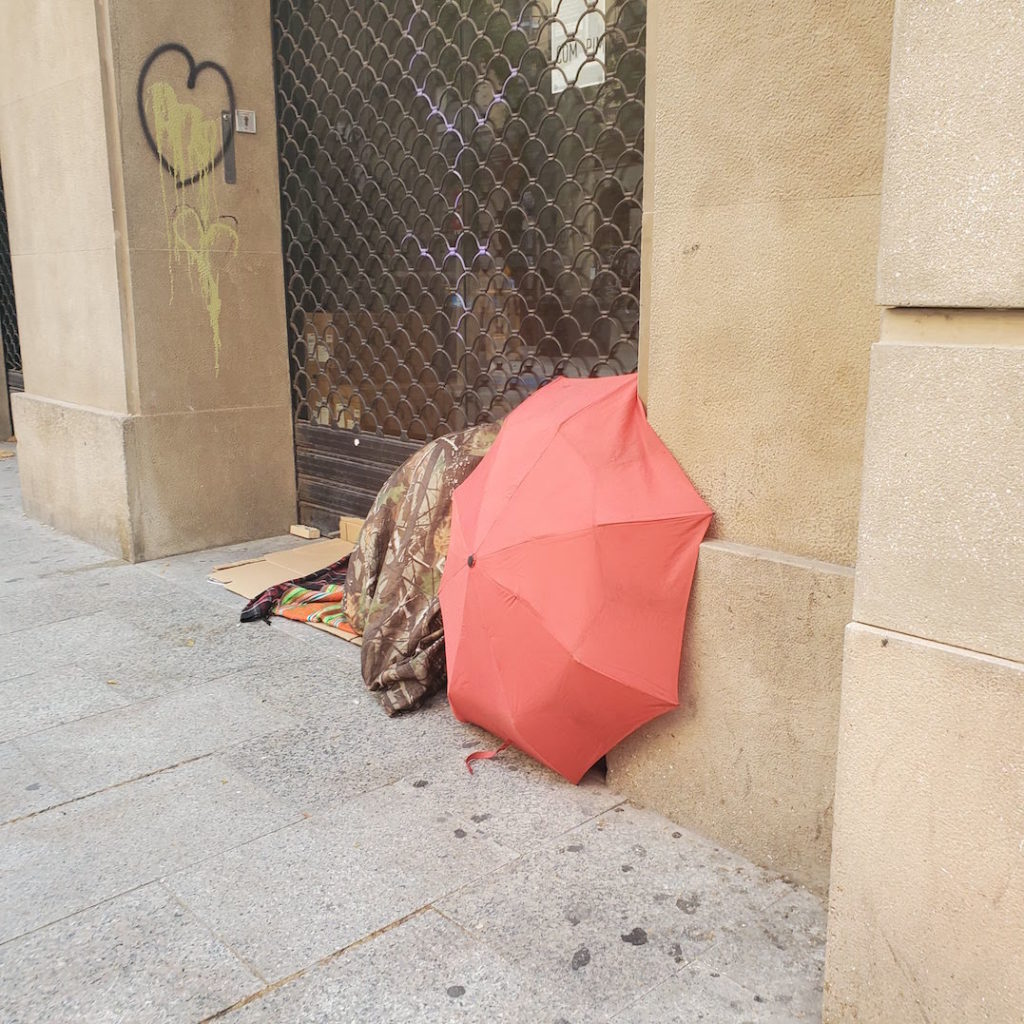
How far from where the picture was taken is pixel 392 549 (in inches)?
184

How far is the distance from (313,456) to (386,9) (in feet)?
8.80

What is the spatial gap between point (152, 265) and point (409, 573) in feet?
9.40

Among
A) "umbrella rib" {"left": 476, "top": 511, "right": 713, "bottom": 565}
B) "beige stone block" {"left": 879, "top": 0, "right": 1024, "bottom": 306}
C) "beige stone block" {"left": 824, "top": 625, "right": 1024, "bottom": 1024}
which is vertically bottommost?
"beige stone block" {"left": 824, "top": 625, "right": 1024, "bottom": 1024}

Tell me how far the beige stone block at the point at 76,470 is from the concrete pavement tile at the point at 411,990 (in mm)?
4181

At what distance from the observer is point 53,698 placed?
4.27m

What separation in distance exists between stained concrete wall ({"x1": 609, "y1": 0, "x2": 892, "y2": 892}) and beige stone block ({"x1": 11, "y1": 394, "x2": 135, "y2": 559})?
163 inches

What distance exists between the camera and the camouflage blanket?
4203 millimetres

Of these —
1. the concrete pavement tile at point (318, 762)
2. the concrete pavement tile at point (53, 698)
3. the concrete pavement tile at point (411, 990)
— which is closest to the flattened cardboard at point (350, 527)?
the concrete pavement tile at point (53, 698)

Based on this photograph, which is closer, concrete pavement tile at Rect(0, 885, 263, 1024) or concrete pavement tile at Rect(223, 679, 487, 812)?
concrete pavement tile at Rect(0, 885, 263, 1024)

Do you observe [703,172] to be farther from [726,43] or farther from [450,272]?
[450,272]

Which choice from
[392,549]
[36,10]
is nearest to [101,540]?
[392,549]

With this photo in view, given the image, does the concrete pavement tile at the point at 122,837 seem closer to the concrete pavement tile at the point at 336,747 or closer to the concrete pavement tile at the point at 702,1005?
the concrete pavement tile at the point at 336,747

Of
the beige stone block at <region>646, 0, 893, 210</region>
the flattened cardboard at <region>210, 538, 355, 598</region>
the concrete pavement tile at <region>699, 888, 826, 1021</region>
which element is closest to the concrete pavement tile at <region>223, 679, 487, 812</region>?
the concrete pavement tile at <region>699, 888, 826, 1021</region>

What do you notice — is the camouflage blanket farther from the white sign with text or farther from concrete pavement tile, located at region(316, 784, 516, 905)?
the white sign with text
